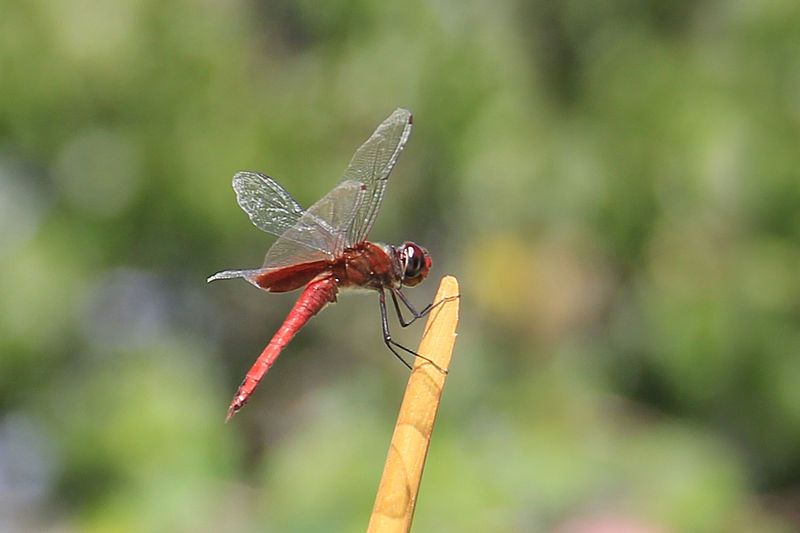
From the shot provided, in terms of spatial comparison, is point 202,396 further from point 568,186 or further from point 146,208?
point 568,186

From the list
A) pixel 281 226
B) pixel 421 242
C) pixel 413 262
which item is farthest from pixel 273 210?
pixel 421 242

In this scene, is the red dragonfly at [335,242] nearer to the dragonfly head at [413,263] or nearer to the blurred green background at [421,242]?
the dragonfly head at [413,263]

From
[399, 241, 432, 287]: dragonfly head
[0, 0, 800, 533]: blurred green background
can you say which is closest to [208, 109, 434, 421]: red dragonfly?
[399, 241, 432, 287]: dragonfly head

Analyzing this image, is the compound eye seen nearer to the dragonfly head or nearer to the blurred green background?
the dragonfly head

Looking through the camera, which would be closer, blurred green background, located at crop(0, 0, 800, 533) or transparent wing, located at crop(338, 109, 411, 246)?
transparent wing, located at crop(338, 109, 411, 246)

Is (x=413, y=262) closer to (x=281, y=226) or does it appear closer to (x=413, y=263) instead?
(x=413, y=263)

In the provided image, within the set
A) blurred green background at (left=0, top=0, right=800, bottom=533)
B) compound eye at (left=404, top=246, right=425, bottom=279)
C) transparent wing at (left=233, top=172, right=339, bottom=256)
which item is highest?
blurred green background at (left=0, top=0, right=800, bottom=533)

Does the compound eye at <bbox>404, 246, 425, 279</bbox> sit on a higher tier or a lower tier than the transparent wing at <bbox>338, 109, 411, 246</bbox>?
lower

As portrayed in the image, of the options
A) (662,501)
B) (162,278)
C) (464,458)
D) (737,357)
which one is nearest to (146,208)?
(162,278)
